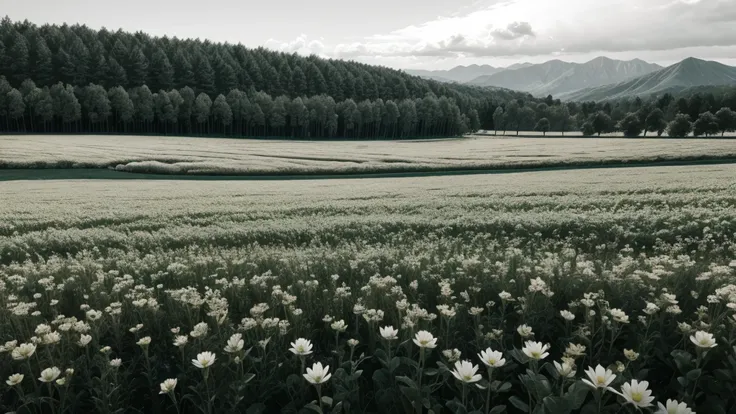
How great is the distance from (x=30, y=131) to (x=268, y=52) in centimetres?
8791

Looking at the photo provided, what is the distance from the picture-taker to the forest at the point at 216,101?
97.7m

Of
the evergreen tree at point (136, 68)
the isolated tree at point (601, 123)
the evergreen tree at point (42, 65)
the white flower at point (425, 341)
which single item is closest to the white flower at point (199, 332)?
the white flower at point (425, 341)

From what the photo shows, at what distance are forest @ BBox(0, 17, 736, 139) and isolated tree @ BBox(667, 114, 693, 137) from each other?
191 millimetres

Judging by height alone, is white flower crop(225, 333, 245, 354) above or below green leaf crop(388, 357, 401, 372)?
above

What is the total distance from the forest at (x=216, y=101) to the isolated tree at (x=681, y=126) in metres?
0.19

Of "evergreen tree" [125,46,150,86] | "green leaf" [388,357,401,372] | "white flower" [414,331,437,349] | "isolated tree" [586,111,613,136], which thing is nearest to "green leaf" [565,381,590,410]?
"white flower" [414,331,437,349]

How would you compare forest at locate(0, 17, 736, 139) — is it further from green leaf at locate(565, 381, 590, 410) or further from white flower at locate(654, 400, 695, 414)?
white flower at locate(654, 400, 695, 414)

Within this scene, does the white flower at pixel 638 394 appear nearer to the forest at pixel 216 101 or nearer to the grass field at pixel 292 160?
the grass field at pixel 292 160

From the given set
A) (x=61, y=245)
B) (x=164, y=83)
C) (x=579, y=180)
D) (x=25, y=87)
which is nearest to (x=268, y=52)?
(x=164, y=83)

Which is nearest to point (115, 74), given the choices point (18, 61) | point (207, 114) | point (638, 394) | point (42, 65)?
point (42, 65)

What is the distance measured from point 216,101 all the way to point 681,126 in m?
108

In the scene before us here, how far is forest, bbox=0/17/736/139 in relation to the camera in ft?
320

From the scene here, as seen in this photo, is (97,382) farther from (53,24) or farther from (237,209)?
(53,24)

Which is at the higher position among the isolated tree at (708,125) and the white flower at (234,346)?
the isolated tree at (708,125)
